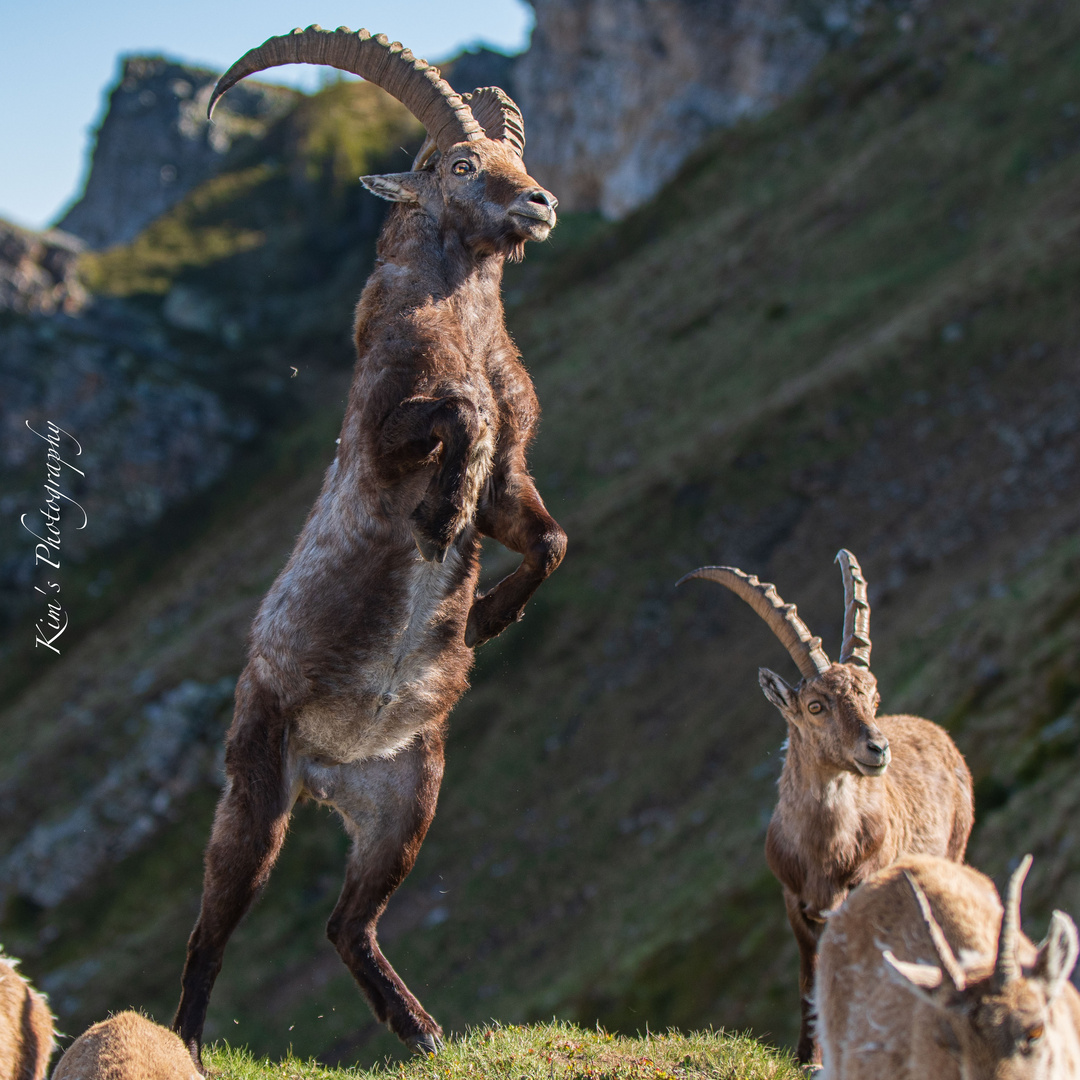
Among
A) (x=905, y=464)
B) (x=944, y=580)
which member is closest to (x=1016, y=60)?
(x=905, y=464)

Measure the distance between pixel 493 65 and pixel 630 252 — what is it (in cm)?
5641

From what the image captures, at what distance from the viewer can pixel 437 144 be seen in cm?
760

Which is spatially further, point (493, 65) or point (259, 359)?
point (493, 65)

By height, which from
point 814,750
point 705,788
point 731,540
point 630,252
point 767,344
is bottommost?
point 705,788

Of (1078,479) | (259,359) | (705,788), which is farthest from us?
(259,359)

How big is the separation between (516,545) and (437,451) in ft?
2.94

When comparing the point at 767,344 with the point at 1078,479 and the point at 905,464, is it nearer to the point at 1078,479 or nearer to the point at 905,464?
the point at 905,464

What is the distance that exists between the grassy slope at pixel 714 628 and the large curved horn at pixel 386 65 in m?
8.23

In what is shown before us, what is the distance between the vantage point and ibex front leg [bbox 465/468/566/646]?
693cm

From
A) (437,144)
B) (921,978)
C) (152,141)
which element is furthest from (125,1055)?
(152,141)

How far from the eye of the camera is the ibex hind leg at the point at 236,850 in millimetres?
6422

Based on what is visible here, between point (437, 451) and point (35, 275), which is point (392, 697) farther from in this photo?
point (35, 275)

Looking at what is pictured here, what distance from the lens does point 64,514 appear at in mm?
54562

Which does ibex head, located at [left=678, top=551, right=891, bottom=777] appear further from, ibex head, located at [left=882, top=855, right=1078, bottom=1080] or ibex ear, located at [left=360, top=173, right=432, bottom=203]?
ibex ear, located at [left=360, top=173, right=432, bottom=203]
